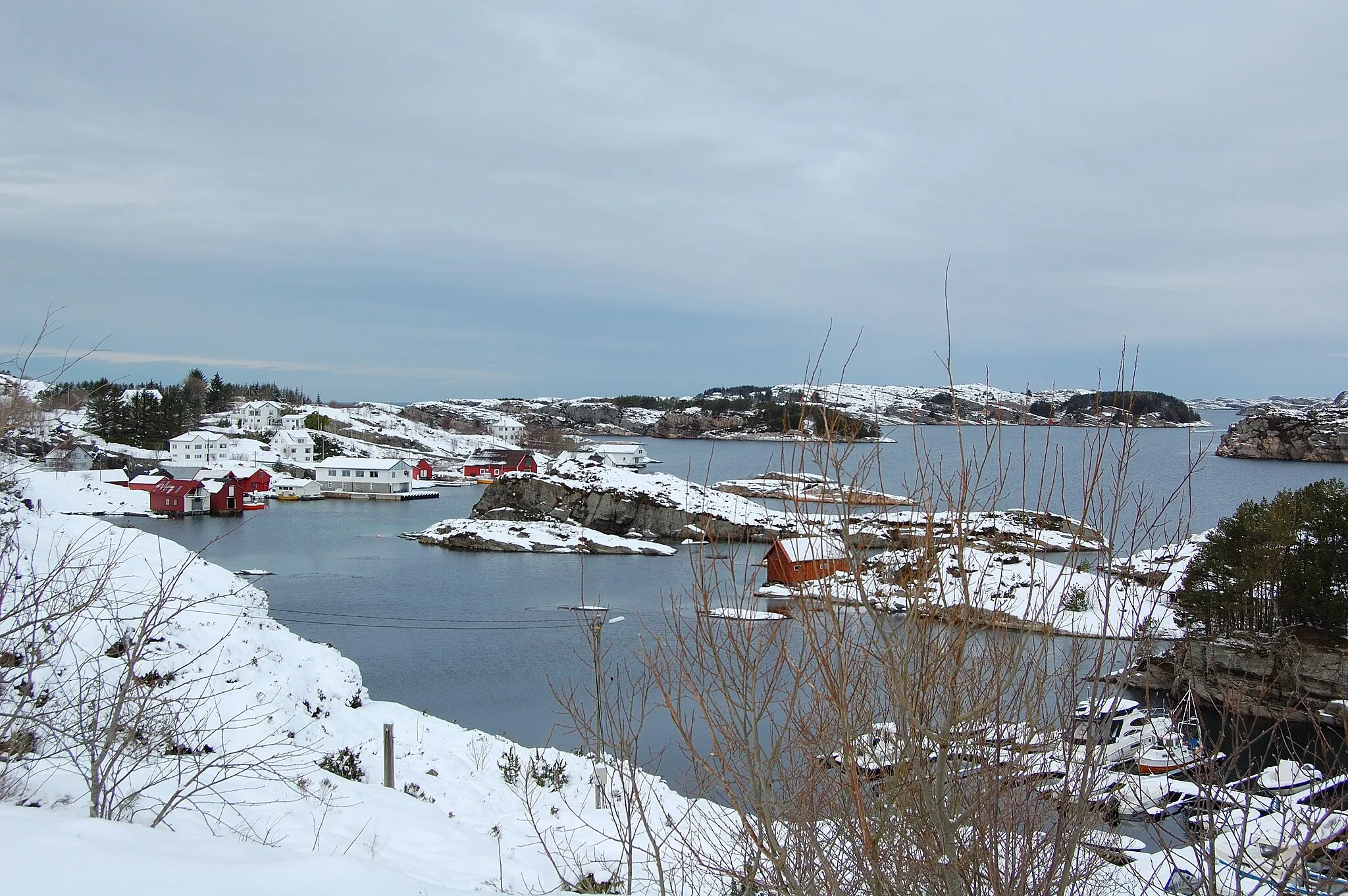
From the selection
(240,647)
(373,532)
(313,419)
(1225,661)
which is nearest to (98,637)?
(240,647)

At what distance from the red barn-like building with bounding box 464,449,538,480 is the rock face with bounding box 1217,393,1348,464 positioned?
6432 centimetres

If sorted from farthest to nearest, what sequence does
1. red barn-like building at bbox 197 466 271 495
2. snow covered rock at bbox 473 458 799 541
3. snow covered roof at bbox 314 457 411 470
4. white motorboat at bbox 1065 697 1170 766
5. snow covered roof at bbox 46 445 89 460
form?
snow covered roof at bbox 314 457 411 470, red barn-like building at bbox 197 466 271 495, snow covered rock at bbox 473 458 799 541, snow covered roof at bbox 46 445 89 460, white motorboat at bbox 1065 697 1170 766

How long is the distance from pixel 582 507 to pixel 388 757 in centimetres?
3456

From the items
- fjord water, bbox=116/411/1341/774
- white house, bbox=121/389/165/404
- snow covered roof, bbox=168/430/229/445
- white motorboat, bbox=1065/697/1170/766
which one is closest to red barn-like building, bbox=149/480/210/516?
fjord water, bbox=116/411/1341/774

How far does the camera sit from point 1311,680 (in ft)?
57.7

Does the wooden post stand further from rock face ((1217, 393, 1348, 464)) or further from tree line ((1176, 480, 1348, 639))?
rock face ((1217, 393, 1348, 464))

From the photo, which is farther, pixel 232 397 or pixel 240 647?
pixel 232 397

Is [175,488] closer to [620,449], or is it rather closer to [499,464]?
[499,464]

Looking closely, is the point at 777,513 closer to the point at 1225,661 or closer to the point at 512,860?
the point at 1225,661

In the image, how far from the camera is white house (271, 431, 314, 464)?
235 ft

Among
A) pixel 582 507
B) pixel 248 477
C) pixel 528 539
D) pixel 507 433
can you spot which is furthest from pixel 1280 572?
pixel 507 433

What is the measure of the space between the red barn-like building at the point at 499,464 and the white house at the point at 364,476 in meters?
7.06

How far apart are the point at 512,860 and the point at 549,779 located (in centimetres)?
260

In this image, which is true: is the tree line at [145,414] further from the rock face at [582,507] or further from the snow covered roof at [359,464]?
the rock face at [582,507]
